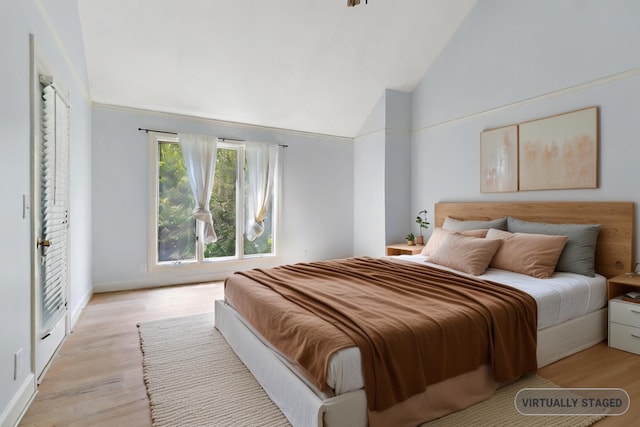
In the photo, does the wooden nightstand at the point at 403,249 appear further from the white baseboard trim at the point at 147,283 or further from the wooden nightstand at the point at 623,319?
the white baseboard trim at the point at 147,283

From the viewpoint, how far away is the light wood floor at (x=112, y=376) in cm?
183

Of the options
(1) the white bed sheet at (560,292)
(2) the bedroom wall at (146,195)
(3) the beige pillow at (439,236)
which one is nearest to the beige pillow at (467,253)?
(1) the white bed sheet at (560,292)

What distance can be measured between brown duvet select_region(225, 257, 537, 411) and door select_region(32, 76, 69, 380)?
127 centimetres

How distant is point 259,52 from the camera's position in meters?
4.00

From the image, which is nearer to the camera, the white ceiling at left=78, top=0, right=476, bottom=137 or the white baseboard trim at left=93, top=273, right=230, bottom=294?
the white ceiling at left=78, top=0, right=476, bottom=137

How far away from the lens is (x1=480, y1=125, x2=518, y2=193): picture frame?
3762mm

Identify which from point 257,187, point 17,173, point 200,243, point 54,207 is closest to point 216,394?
point 17,173

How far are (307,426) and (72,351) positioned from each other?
2165mm

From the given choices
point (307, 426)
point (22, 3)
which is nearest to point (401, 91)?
point (22, 3)

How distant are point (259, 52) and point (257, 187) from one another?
74.4 inches

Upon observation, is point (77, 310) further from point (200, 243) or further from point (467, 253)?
point (467, 253)

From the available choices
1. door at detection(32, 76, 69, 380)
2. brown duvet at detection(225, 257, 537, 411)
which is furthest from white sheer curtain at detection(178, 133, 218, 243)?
brown duvet at detection(225, 257, 537, 411)

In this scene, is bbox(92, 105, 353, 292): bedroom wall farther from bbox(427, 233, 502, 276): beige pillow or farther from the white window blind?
bbox(427, 233, 502, 276): beige pillow

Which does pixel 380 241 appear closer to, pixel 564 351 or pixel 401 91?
pixel 401 91
